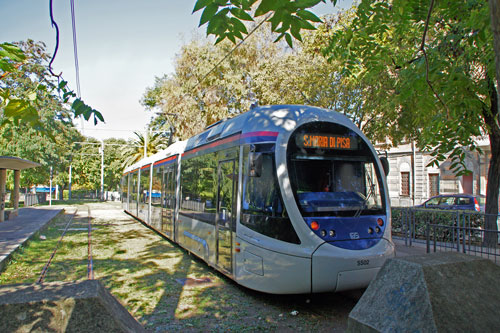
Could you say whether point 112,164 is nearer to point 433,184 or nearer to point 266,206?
point 433,184

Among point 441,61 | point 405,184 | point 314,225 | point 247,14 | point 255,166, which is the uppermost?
point 441,61

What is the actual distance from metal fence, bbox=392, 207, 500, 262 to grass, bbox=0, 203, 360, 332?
2994 mm

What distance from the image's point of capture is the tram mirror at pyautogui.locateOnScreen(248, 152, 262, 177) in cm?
631

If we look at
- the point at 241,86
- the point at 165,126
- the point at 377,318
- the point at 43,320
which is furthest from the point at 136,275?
the point at 165,126

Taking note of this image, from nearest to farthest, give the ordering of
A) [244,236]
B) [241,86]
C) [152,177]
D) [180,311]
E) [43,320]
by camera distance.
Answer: [43,320] < [180,311] < [244,236] < [152,177] < [241,86]

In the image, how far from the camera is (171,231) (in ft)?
39.1

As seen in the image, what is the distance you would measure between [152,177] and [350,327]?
542 inches

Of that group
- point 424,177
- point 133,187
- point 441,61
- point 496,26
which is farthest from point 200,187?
point 424,177

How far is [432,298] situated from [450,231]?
7.42 meters

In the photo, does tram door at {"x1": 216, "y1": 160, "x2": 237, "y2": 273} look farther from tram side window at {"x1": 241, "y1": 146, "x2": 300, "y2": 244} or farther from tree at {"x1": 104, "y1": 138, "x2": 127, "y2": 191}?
tree at {"x1": 104, "y1": 138, "x2": 127, "y2": 191}

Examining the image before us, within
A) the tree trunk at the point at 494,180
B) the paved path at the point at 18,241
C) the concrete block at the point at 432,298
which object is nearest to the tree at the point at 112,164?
the paved path at the point at 18,241

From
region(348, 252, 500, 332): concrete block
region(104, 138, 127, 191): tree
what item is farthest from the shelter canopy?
region(104, 138, 127, 191): tree

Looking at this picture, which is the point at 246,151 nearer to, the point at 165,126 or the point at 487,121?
the point at 487,121

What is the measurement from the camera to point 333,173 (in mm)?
6559
